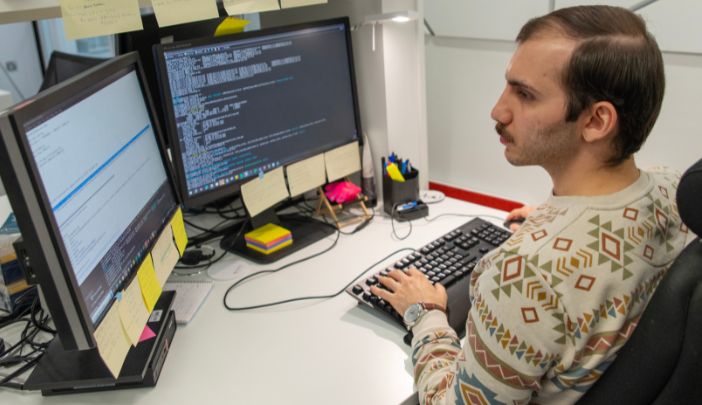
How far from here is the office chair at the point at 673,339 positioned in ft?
2.35

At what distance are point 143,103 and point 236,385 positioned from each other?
0.55m

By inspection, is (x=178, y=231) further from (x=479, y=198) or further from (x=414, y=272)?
(x=479, y=198)

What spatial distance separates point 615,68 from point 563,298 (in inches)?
12.7

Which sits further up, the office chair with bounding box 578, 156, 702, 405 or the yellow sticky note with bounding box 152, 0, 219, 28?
the yellow sticky note with bounding box 152, 0, 219, 28

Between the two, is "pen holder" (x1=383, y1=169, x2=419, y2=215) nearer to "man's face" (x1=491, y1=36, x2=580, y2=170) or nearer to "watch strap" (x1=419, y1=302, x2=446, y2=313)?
"watch strap" (x1=419, y1=302, x2=446, y2=313)

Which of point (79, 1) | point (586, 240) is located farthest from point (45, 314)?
point (586, 240)

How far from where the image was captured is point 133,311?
936 mm

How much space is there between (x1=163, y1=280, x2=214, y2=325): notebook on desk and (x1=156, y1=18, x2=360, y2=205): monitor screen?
0.18 m

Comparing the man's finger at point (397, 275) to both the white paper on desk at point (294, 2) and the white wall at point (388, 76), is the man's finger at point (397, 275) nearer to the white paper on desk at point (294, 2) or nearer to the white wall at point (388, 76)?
the white wall at point (388, 76)

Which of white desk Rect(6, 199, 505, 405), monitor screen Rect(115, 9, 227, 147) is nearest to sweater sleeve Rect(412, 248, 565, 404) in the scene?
white desk Rect(6, 199, 505, 405)

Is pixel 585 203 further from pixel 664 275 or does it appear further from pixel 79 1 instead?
pixel 79 1

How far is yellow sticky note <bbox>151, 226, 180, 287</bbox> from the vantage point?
1058 mm

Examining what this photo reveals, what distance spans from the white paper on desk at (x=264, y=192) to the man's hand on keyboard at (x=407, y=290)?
0.38 meters

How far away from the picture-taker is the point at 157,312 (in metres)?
1.09
